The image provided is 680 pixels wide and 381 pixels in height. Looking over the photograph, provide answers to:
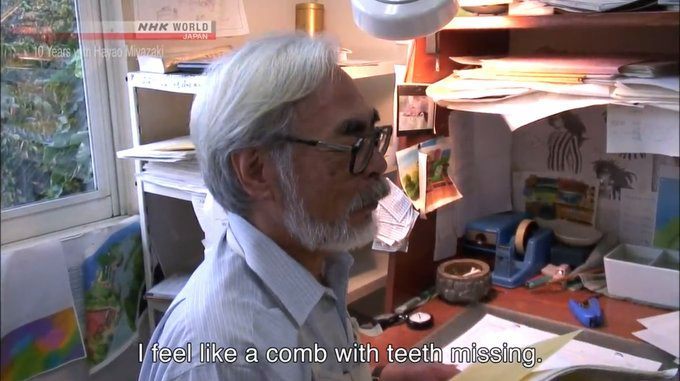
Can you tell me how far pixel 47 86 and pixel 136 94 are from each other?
0.18m

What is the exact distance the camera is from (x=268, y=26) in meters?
1.50

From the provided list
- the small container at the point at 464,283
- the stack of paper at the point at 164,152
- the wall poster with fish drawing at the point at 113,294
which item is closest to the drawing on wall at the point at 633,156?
the small container at the point at 464,283

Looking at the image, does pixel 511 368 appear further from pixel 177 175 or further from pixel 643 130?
pixel 177 175

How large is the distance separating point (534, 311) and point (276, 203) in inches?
20.3

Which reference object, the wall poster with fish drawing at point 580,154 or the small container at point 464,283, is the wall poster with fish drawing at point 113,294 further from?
the wall poster with fish drawing at point 580,154

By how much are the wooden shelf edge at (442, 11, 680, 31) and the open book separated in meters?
0.24

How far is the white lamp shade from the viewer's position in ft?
3.02

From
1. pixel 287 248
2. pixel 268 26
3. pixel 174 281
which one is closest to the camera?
pixel 287 248

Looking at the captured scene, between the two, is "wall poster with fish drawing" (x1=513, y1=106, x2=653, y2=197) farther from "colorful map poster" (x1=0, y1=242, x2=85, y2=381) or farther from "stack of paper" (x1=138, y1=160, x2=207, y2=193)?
"colorful map poster" (x1=0, y1=242, x2=85, y2=381)

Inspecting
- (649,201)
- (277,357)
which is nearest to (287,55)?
(277,357)

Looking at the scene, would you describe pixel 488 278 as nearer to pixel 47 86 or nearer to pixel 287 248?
pixel 287 248

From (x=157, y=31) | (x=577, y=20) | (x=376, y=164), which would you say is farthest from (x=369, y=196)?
(x=157, y=31)

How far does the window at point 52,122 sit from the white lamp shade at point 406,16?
66 cm

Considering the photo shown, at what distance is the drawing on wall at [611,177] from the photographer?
103 cm
